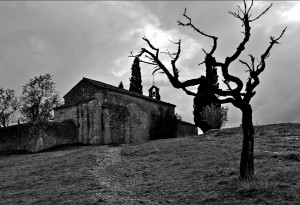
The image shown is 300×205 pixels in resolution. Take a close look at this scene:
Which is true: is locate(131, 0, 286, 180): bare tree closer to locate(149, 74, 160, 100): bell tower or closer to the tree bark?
the tree bark

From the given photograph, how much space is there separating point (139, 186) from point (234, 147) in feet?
32.4

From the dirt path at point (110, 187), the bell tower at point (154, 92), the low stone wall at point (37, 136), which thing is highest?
the bell tower at point (154, 92)

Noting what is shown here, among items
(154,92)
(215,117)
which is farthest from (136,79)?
(215,117)

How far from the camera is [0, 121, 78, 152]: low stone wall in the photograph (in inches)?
1331

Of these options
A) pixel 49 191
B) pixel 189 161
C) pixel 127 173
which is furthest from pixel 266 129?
pixel 49 191

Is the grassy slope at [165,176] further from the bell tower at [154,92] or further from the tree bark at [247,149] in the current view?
the bell tower at [154,92]

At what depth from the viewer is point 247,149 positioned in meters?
13.3

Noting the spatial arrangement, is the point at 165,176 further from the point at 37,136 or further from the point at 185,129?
the point at 185,129

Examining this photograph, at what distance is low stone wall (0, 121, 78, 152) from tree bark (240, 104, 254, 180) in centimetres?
2485

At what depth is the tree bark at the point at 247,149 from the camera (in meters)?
13.0

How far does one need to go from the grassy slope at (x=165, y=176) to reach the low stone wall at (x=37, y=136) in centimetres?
715

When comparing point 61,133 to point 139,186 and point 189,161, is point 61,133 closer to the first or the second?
point 189,161

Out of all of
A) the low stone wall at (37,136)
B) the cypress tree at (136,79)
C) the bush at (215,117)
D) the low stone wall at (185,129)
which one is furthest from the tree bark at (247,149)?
the cypress tree at (136,79)

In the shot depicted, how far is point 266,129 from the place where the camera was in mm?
29969
